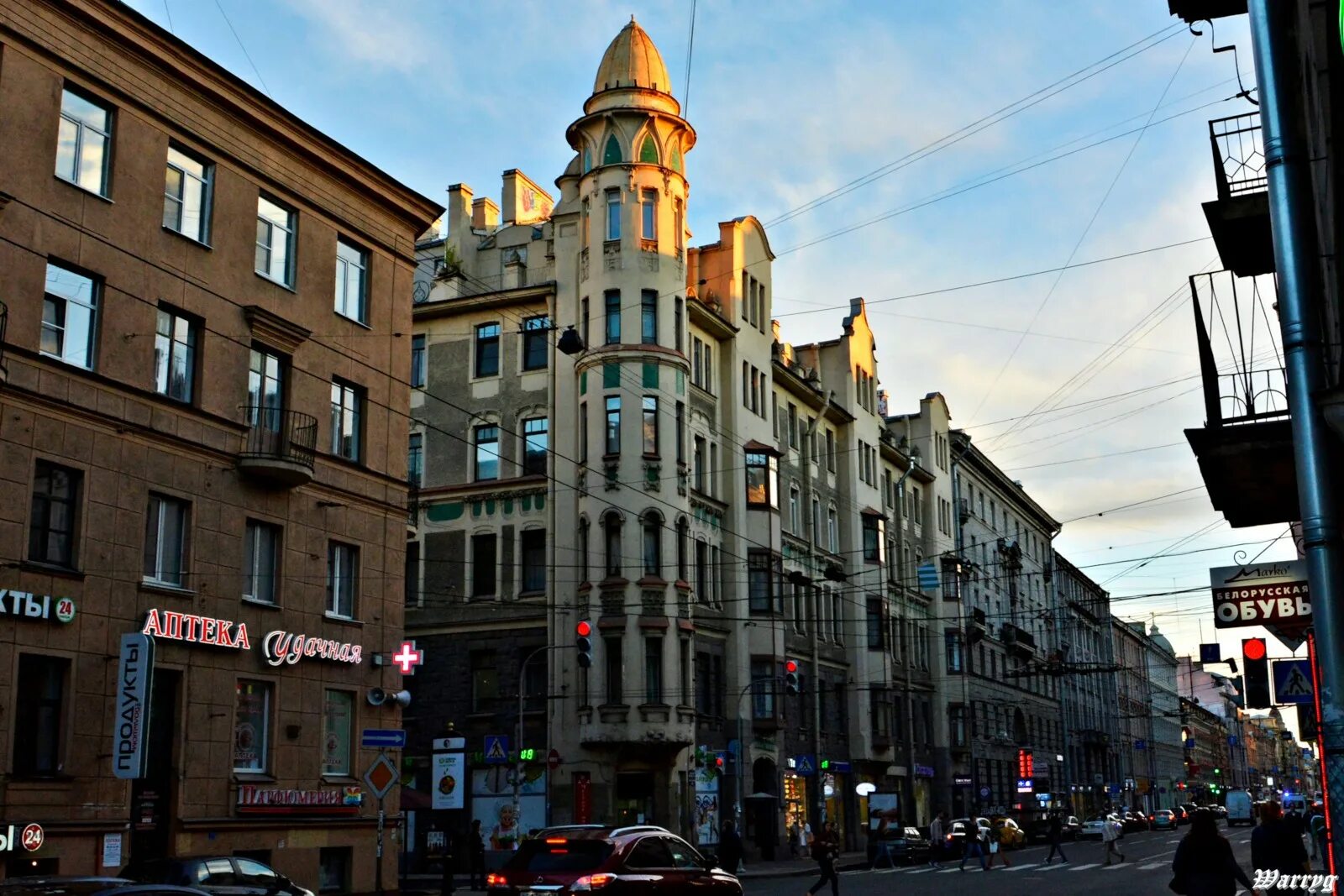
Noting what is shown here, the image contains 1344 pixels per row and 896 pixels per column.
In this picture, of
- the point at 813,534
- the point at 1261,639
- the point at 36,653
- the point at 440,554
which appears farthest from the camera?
the point at 813,534

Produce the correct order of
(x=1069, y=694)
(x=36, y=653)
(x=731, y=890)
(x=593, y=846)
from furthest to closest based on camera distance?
(x=1069, y=694) → (x=36, y=653) → (x=731, y=890) → (x=593, y=846)

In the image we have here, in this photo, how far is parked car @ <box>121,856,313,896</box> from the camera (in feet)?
57.7

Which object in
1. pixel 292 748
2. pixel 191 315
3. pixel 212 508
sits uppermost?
pixel 191 315

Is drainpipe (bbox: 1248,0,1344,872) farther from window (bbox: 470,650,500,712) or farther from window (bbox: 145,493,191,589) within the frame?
window (bbox: 470,650,500,712)

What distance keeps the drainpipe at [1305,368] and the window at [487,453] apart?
3803cm

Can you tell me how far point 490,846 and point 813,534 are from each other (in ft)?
64.5

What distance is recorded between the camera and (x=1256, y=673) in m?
16.8

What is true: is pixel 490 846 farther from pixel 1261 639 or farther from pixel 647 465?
pixel 1261 639

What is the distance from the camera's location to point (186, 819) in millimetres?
25000

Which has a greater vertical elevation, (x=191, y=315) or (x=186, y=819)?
(x=191, y=315)

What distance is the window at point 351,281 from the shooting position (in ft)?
101

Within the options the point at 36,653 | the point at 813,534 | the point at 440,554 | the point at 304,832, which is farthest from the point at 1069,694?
the point at 36,653

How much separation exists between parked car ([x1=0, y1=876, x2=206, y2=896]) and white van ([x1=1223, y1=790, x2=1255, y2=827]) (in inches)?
3769

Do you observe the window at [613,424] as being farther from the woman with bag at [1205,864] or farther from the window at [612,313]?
the woman with bag at [1205,864]
